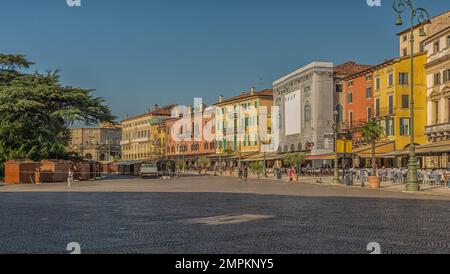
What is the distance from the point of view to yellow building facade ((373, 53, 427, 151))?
54906 mm

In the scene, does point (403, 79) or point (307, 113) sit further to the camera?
point (307, 113)

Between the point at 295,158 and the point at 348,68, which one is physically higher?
the point at 348,68

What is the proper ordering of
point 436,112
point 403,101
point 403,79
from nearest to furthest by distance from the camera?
point 436,112
point 403,101
point 403,79

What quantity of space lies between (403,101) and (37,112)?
1439 inches

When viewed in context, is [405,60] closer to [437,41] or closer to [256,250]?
[437,41]

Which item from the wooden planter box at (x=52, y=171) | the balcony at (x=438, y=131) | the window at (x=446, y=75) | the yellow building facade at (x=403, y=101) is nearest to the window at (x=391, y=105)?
the yellow building facade at (x=403, y=101)

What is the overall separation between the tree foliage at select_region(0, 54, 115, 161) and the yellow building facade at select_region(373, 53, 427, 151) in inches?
1131

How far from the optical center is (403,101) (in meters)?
56.1

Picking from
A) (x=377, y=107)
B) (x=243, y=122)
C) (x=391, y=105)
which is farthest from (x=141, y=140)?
(x=391, y=105)

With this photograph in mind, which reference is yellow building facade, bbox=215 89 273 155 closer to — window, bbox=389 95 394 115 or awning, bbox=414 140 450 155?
window, bbox=389 95 394 115

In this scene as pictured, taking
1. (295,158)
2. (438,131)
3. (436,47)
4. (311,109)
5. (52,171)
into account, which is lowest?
(52,171)

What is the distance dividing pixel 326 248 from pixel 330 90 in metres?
61.3

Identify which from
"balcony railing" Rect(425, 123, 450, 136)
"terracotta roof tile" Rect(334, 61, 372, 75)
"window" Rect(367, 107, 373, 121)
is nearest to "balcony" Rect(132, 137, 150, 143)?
"terracotta roof tile" Rect(334, 61, 372, 75)

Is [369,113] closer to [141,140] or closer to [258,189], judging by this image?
[258,189]
